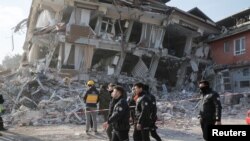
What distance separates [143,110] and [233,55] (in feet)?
66.4

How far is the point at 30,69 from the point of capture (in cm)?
2153

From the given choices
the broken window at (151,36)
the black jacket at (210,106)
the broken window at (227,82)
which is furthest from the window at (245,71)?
the black jacket at (210,106)

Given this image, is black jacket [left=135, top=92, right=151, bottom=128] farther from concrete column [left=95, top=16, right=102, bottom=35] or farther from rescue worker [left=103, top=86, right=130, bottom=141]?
concrete column [left=95, top=16, right=102, bottom=35]

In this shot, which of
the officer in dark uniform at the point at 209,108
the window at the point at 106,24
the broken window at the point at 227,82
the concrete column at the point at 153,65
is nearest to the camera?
the officer in dark uniform at the point at 209,108

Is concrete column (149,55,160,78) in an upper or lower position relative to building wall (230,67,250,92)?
upper

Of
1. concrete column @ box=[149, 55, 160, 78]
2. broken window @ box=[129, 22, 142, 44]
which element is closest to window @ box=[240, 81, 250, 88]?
concrete column @ box=[149, 55, 160, 78]

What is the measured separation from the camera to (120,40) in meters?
22.5

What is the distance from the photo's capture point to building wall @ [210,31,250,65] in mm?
23906

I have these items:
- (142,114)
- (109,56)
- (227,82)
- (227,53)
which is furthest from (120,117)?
(227,53)

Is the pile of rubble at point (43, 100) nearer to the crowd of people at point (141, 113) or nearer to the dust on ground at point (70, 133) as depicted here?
the dust on ground at point (70, 133)

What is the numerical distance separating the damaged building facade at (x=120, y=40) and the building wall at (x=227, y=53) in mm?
671

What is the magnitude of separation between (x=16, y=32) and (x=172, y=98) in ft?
40.6

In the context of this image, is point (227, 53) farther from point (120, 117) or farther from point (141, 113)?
point (120, 117)

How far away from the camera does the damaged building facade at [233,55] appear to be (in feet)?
78.3
